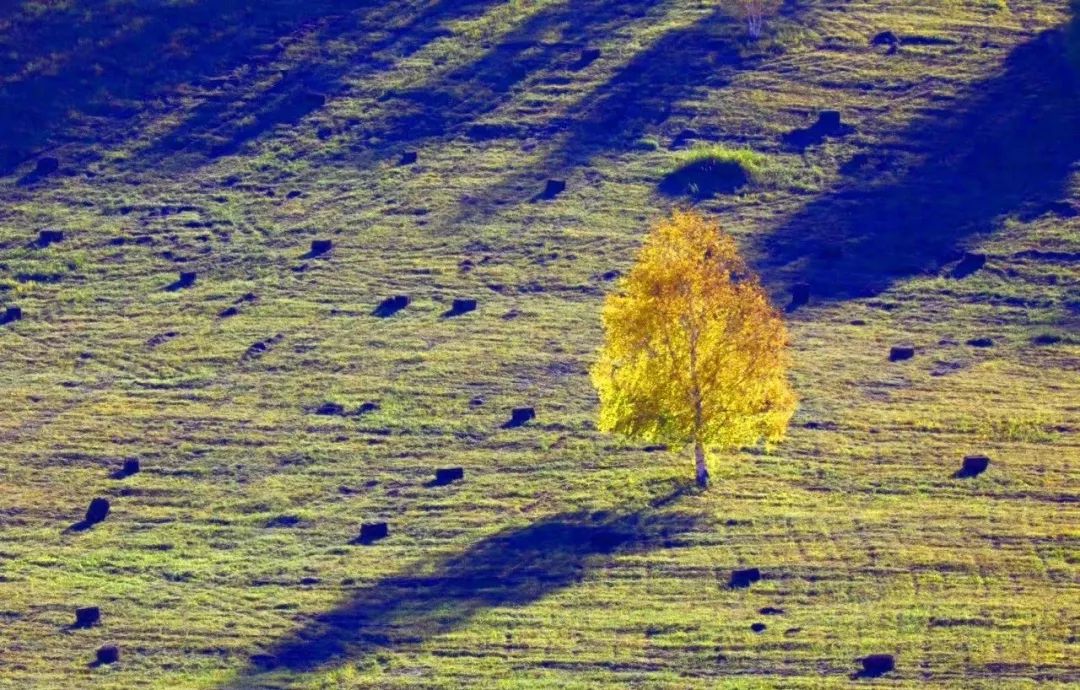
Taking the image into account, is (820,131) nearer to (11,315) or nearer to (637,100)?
(637,100)

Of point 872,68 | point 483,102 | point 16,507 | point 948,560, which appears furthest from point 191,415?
point 872,68

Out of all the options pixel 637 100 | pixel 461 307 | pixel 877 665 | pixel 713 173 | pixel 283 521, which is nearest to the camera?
pixel 877 665

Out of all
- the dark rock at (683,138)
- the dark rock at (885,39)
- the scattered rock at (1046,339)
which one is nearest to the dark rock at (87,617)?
the scattered rock at (1046,339)

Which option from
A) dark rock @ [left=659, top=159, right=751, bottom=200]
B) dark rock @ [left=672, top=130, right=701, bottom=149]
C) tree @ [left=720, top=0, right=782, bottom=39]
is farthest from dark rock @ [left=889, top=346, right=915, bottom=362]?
tree @ [left=720, top=0, right=782, bottom=39]

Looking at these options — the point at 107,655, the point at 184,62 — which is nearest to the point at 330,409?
the point at 107,655

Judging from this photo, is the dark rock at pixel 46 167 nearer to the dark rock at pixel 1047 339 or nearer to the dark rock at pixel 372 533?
the dark rock at pixel 372 533

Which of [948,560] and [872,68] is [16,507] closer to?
[948,560]
